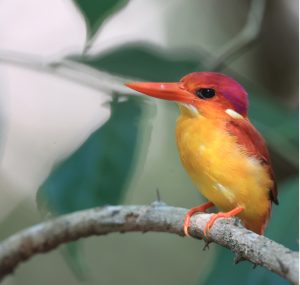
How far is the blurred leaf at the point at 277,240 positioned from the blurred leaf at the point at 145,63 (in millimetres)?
178

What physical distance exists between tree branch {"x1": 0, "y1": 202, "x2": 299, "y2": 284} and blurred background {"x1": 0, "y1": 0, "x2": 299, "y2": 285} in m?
0.03

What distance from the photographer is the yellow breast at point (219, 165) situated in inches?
24.1

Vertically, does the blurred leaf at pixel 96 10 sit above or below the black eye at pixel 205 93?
above

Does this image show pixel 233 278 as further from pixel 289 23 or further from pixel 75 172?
pixel 289 23

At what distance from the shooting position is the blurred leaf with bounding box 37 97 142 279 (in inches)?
31.2

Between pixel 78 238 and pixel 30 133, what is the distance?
372 mm

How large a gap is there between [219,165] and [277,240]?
0.21 metres

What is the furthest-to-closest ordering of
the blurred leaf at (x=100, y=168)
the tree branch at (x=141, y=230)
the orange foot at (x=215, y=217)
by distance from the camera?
the blurred leaf at (x=100, y=168) < the orange foot at (x=215, y=217) < the tree branch at (x=141, y=230)

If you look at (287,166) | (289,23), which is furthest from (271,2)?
(287,166)

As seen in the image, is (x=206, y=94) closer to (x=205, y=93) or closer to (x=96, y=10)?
(x=205, y=93)

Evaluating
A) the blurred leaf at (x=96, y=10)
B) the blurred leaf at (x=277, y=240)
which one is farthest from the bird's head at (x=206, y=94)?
the blurred leaf at (x=277, y=240)

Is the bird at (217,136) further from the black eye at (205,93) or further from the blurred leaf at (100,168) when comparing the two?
the blurred leaf at (100,168)

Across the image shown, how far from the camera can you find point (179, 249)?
1558 mm

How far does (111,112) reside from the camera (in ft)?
2.60
